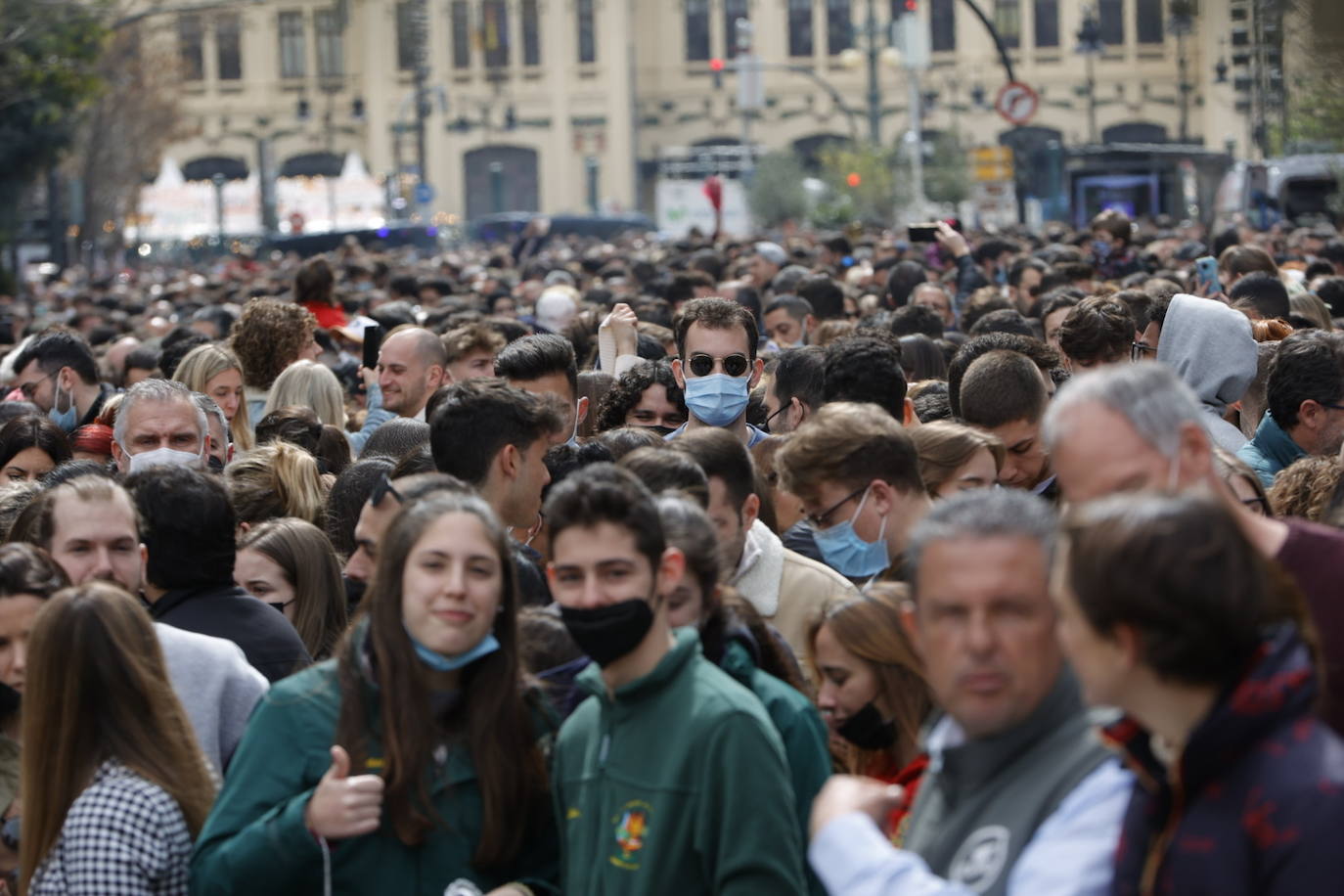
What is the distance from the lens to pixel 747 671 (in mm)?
4184

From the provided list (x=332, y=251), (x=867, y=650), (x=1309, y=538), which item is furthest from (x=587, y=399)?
(x=332, y=251)

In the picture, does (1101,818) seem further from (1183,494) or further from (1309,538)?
(1309,538)

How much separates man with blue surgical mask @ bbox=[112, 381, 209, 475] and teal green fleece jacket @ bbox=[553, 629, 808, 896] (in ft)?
12.1

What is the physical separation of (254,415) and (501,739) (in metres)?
6.78

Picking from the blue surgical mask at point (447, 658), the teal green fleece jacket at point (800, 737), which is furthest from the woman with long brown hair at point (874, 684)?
the blue surgical mask at point (447, 658)

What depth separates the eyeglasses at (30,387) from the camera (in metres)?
10.4

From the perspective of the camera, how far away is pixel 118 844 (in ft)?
13.0

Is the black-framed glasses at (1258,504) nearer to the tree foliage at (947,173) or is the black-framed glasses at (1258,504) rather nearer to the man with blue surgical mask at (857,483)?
the man with blue surgical mask at (857,483)

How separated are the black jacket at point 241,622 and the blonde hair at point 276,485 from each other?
152 cm

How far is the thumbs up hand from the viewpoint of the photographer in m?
3.87

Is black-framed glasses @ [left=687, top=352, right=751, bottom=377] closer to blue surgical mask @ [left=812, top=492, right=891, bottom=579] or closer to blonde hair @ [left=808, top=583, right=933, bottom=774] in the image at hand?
blue surgical mask @ [left=812, top=492, right=891, bottom=579]

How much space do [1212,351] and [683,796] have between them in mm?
4114

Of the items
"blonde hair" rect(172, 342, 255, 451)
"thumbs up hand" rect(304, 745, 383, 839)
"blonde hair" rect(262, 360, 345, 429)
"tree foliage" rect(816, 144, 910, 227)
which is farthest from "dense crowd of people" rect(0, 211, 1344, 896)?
"tree foliage" rect(816, 144, 910, 227)

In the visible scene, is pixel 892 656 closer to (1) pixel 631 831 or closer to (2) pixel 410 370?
(1) pixel 631 831
